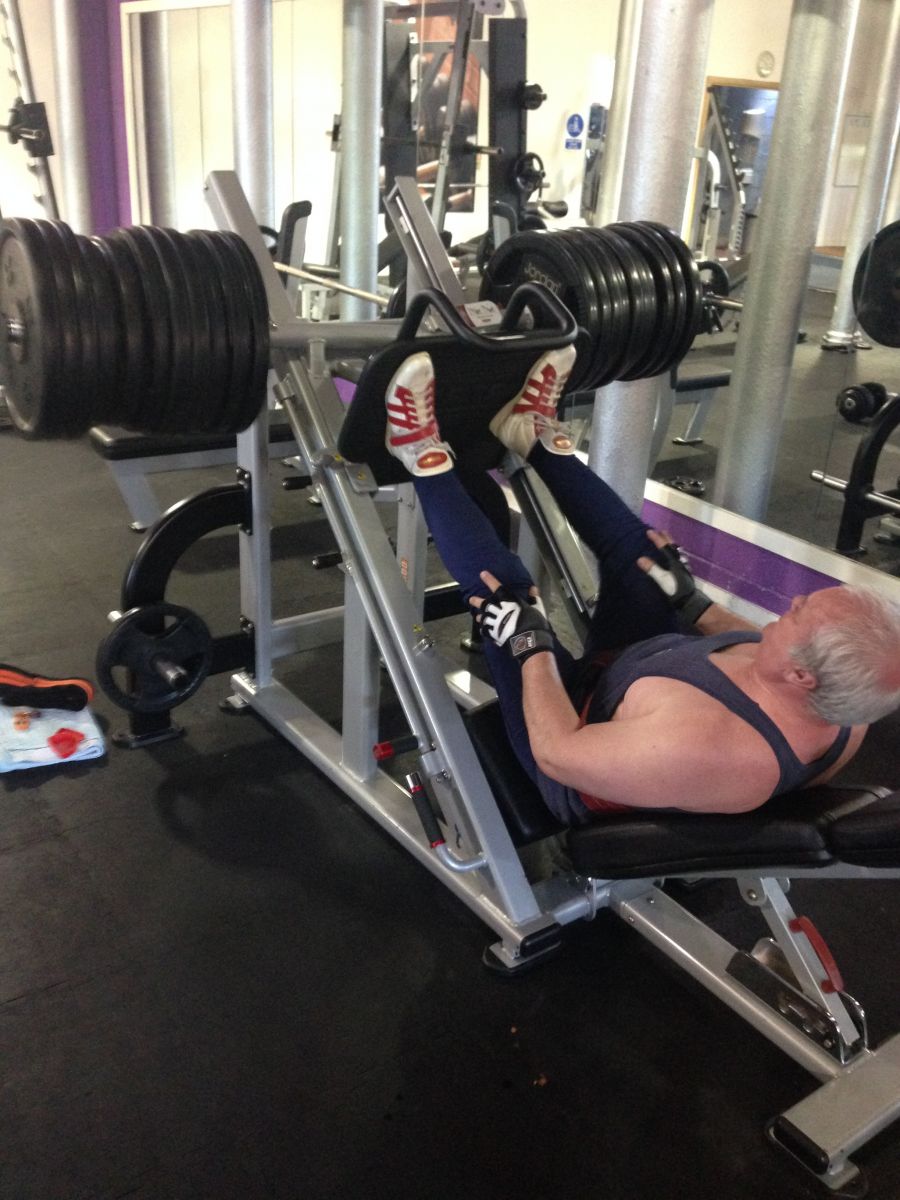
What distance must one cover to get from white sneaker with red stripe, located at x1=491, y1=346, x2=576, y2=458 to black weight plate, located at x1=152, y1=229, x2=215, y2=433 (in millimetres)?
558

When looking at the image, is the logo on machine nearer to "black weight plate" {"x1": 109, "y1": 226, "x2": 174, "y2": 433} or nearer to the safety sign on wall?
"black weight plate" {"x1": 109, "y1": 226, "x2": 174, "y2": 433}

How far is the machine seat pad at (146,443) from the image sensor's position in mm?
2881

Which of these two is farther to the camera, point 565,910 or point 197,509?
point 197,509

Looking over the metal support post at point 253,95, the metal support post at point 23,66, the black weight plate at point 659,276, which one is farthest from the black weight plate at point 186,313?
the metal support post at point 23,66

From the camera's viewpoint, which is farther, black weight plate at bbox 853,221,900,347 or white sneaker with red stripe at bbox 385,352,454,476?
black weight plate at bbox 853,221,900,347

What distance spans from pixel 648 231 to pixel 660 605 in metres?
0.80

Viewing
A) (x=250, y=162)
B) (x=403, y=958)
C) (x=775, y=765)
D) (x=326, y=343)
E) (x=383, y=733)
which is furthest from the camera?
(x=250, y=162)

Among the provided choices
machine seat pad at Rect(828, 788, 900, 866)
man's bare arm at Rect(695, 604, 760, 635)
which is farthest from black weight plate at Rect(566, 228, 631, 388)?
machine seat pad at Rect(828, 788, 900, 866)

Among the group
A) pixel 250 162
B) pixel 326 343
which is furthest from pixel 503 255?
pixel 250 162

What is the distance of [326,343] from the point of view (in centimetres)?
192

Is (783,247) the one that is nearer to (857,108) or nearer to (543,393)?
(543,393)

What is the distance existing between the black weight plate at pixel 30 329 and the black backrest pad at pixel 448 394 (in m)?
0.48

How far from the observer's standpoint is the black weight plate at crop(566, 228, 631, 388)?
194 cm

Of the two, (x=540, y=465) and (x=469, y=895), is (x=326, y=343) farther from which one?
(x=469, y=895)
